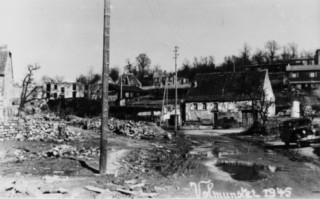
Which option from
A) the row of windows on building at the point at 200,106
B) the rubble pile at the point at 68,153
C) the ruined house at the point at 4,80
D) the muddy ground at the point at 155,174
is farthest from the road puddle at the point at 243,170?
the row of windows on building at the point at 200,106

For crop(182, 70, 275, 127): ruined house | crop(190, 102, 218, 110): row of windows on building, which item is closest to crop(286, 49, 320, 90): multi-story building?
crop(182, 70, 275, 127): ruined house

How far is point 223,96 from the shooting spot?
52031mm

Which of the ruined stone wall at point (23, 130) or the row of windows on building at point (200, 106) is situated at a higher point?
the row of windows on building at point (200, 106)

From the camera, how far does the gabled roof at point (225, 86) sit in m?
51.1

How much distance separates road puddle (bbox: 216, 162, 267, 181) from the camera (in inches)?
470

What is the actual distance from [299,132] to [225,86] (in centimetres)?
3425

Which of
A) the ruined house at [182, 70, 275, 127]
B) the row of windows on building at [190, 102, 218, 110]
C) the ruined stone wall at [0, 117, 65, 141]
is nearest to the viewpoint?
the ruined stone wall at [0, 117, 65, 141]

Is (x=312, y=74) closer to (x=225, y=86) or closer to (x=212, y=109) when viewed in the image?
(x=225, y=86)

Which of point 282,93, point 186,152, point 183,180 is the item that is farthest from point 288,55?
point 183,180

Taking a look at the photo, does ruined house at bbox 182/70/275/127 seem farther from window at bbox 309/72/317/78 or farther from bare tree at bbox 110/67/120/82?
bare tree at bbox 110/67/120/82

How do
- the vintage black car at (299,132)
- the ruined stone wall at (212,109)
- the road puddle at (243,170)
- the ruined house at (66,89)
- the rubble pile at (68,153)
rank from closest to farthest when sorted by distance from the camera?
the road puddle at (243,170) → the rubble pile at (68,153) → the vintage black car at (299,132) → the ruined stone wall at (212,109) → the ruined house at (66,89)

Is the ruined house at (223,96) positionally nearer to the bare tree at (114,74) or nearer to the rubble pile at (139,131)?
the rubble pile at (139,131)

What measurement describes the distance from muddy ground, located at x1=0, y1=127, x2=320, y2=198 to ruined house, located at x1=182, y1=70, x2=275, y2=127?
3077 cm

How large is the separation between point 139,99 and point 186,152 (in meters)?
45.5
